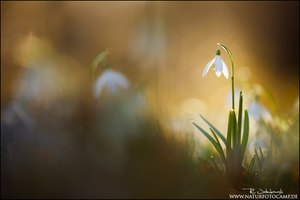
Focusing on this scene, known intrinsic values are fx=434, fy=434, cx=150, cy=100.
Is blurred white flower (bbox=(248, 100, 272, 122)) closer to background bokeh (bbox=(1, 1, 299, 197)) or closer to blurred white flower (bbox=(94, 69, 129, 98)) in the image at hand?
background bokeh (bbox=(1, 1, 299, 197))

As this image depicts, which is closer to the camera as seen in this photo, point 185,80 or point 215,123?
point 215,123

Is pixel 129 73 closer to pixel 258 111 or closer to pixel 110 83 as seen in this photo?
pixel 110 83

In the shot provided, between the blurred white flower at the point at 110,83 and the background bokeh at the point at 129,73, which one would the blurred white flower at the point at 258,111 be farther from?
the blurred white flower at the point at 110,83

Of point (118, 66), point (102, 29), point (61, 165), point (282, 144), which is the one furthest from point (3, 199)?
point (102, 29)

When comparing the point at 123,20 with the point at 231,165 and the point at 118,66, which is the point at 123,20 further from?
the point at 231,165

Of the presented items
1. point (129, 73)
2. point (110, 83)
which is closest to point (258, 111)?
point (110, 83)

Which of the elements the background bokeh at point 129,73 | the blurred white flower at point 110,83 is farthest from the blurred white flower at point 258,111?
the blurred white flower at point 110,83
